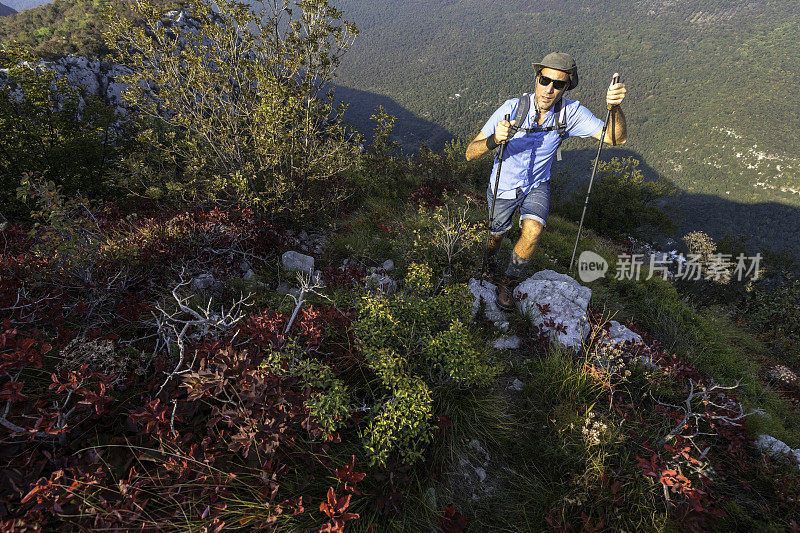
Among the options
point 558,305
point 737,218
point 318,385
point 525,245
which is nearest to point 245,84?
point 525,245

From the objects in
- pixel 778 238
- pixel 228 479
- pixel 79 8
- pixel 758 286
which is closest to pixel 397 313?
pixel 228 479

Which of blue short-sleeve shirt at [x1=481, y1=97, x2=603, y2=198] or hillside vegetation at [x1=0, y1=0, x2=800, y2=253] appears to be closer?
blue short-sleeve shirt at [x1=481, y1=97, x2=603, y2=198]

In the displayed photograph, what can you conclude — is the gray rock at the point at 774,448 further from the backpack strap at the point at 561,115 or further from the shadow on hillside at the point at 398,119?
the shadow on hillside at the point at 398,119

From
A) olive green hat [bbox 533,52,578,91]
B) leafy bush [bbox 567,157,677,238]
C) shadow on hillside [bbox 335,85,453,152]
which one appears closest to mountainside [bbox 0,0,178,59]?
olive green hat [bbox 533,52,578,91]

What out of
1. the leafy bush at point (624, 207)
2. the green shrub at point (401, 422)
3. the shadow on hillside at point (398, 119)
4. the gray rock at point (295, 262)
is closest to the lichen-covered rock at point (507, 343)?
the green shrub at point (401, 422)

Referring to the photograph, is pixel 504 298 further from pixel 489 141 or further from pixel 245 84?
pixel 245 84

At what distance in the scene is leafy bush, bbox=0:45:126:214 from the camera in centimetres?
597

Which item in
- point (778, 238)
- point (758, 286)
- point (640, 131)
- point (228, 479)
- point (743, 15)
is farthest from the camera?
point (743, 15)

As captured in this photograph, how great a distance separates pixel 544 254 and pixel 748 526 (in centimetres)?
391

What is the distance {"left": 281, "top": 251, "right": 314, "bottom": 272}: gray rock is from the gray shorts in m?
2.79

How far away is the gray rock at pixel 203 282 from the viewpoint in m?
3.95

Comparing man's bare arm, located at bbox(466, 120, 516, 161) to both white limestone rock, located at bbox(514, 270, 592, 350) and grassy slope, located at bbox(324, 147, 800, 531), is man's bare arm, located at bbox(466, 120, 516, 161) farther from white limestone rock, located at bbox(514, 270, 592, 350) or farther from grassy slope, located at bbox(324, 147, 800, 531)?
grassy slope, located at bbox(324, 147, 800, 531)

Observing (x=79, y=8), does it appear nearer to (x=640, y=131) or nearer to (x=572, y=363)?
(x=572, y=363)

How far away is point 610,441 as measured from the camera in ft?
8.83
